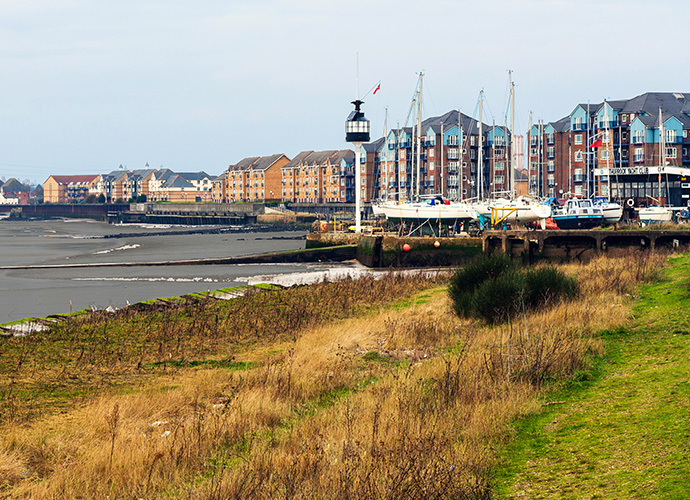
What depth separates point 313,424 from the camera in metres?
10.7

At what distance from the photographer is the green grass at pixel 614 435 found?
7547 millimetres

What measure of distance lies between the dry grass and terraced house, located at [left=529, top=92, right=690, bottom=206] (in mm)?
72497

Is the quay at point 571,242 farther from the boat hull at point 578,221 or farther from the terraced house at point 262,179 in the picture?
the terraced house at point 262,179

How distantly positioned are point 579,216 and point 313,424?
171 ft

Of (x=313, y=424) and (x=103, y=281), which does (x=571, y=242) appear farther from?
(x=313, y=424)

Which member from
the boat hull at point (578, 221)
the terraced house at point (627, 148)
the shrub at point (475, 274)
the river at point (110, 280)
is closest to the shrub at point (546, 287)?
the shrub at point (475, 274)

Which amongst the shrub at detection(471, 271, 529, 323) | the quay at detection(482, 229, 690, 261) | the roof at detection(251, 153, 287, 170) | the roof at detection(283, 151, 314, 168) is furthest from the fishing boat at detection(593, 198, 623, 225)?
the roof at detection(251, 153, 287, 170)

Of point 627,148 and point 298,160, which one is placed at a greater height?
point 298,160

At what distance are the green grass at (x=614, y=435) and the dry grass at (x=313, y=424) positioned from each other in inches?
16.4

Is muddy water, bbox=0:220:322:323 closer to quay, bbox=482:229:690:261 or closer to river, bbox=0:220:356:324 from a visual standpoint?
river, bbox=0:220:356:324

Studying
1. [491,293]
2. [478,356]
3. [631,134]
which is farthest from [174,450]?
[631,134]

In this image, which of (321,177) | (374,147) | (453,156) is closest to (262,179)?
(321,177)

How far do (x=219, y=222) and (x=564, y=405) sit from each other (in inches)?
6019

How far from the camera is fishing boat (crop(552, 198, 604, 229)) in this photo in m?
58.2
